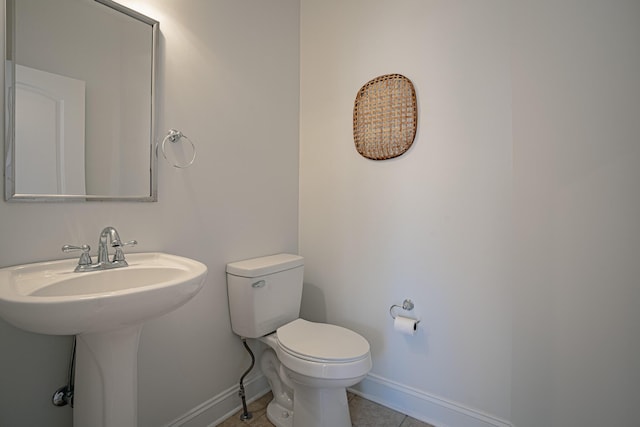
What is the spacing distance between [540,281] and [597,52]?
2.97 feet

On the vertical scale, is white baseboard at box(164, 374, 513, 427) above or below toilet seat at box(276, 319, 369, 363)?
below

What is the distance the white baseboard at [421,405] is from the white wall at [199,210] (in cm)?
75

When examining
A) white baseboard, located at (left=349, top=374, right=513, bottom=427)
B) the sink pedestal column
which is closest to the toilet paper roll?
white baseboard, located at (left=349, top=374, right=513, bottom=427)

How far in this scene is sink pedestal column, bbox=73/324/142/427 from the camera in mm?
865

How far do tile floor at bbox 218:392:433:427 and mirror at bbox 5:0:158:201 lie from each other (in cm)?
120

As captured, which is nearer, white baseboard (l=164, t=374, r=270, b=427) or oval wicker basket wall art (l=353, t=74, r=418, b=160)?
white baseboard (l=164, t=374, r=270, b=427)

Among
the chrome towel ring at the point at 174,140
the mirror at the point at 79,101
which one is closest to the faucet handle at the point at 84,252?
the mirror at the point at 79,101

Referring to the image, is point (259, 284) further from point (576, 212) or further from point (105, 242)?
point (576, 212)

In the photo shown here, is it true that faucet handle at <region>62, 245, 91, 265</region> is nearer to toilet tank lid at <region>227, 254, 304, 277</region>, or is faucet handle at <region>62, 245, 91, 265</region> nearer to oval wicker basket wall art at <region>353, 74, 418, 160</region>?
toilet tank lid at <region>227, 254, 304, 277</region>

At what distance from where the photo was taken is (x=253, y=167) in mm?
1651

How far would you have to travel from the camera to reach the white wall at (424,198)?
1326 millimetres

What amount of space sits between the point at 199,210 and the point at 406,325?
1.17 meters

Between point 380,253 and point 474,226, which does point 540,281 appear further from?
point 380,253

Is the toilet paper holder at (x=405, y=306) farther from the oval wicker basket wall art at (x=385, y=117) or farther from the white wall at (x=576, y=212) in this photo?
the oval wicker basket wall art at (x=385, y=117)
